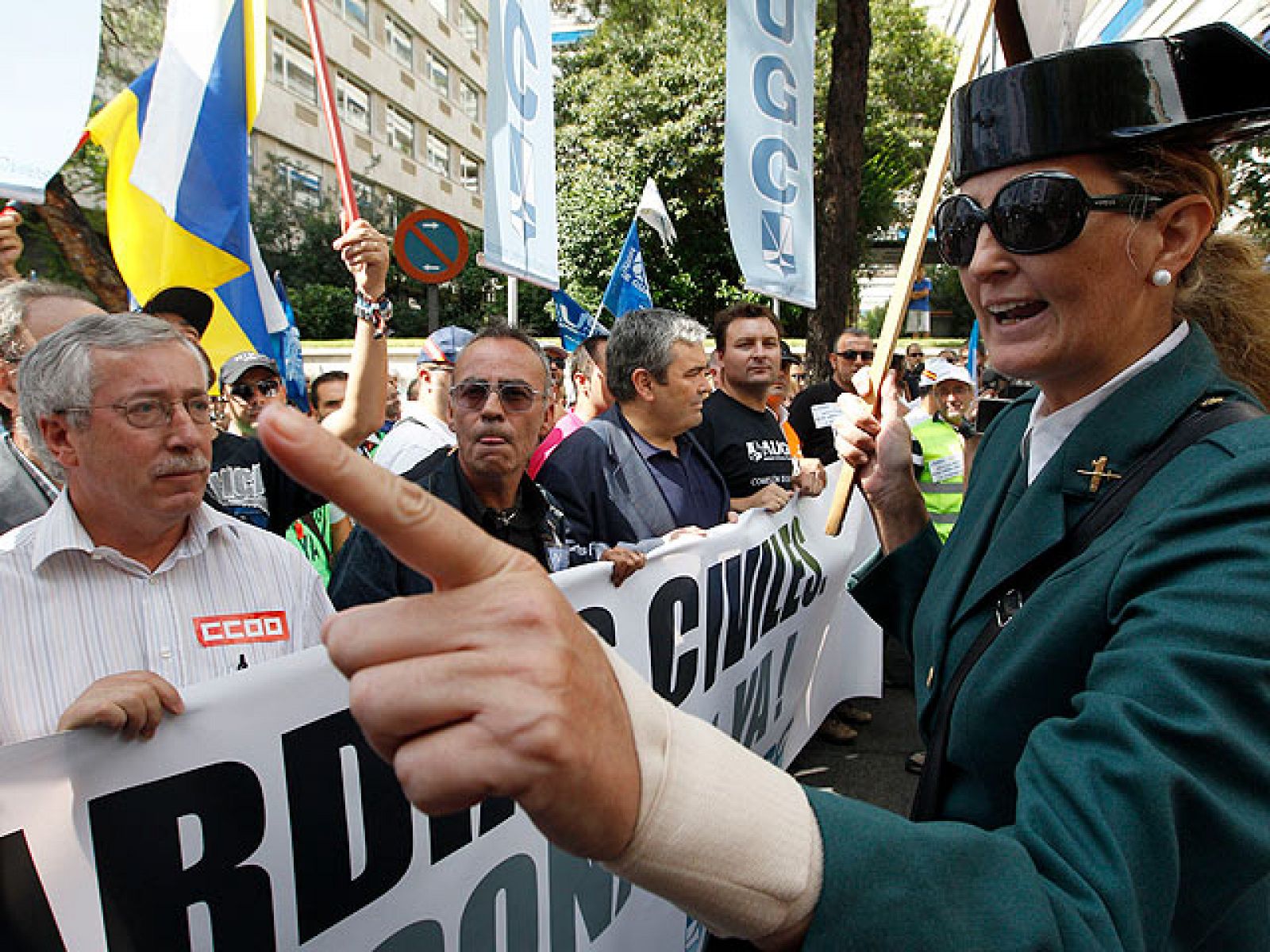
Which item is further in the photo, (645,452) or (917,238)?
(645,452)

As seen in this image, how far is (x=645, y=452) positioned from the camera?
355 cm

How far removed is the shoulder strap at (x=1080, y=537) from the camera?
1.11 metres

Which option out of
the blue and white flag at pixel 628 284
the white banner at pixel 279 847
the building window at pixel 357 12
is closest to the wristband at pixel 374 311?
the white banner at pixel 279 847

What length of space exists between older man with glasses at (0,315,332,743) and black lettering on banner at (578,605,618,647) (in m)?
0.65

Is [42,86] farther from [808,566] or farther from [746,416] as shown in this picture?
[808,566]

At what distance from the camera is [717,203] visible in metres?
22.1

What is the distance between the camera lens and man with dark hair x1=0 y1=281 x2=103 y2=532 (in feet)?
7.74

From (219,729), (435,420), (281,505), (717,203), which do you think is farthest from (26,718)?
(717,203)

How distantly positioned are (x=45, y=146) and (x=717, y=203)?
20.6 meters

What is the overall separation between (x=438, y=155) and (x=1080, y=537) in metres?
48.2

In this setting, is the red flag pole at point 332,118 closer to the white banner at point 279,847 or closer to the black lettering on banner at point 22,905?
the white banner at point 279,847

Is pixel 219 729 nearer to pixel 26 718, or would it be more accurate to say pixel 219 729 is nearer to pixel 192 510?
pixel 26 718

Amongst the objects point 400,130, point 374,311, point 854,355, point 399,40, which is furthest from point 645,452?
point 399,40

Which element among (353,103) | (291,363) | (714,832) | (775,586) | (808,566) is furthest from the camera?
(353,103)
